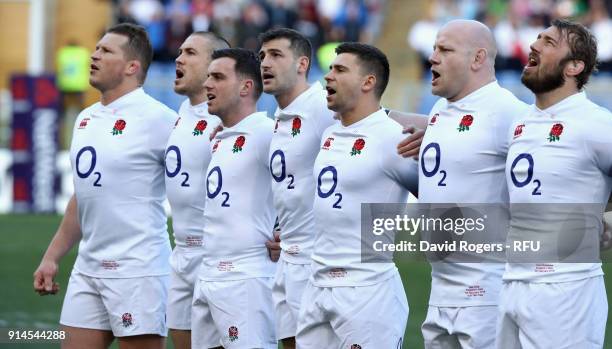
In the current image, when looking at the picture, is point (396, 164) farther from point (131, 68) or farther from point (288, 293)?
point (131, 68)

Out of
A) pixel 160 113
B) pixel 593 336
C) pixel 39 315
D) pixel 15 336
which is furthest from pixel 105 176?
pixel 39 315

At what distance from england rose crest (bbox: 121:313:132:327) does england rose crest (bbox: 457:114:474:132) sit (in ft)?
7.84

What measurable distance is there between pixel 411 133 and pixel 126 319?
2.12 m

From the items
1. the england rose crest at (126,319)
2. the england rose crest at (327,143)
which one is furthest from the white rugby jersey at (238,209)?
the england rose crest at (327,143)

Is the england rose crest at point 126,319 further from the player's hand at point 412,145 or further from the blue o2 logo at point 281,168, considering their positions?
the player's hand at point 412,145

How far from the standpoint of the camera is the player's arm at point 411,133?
23.9 feet

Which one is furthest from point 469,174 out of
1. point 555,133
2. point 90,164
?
point 90,164

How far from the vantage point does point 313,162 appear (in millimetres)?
7895

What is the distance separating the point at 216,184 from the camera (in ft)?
26.3

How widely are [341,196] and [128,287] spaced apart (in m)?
1.64

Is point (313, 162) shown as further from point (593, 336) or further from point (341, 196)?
point (593, 336)

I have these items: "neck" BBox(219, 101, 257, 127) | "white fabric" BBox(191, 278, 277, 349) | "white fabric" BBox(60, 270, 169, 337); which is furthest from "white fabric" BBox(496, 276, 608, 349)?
"white fabric" BBox(60, 270, 169, 337)

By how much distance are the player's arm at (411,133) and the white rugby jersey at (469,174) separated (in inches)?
4.3

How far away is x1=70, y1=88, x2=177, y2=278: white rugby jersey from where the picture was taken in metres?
8.27
